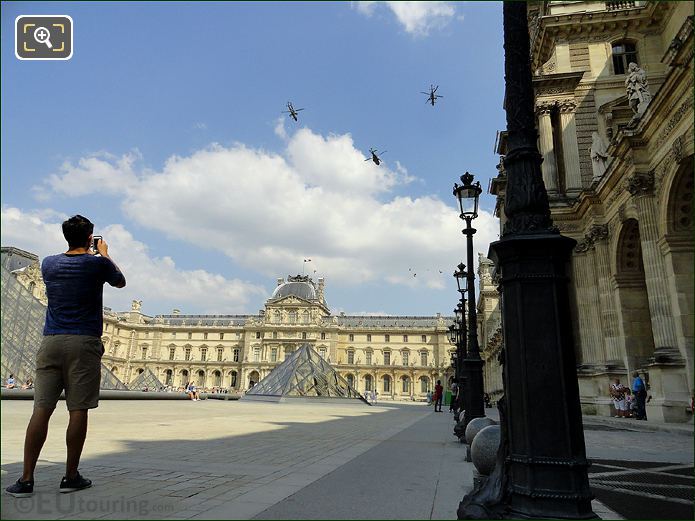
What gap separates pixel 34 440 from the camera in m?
3.57

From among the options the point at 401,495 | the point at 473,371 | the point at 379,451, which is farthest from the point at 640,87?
the point at 401,495

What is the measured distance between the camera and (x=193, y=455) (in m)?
5.91

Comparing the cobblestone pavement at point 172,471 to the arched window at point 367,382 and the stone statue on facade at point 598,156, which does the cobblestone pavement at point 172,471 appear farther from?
the arched window at point 367,382

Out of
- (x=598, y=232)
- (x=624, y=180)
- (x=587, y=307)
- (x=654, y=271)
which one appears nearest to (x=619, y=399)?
(x=587, y=307)

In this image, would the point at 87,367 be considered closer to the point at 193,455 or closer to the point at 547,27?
the point at 193,455

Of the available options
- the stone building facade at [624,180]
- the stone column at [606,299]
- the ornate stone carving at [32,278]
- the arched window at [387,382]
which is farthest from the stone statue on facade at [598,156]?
the arched window at [387,382]

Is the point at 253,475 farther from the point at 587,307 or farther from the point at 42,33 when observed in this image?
the point at 587,307

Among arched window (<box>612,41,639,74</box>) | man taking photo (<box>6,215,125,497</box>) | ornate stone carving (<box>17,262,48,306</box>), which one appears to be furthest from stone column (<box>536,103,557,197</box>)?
ornate stone carving (<box>17,262,48,306</box>)

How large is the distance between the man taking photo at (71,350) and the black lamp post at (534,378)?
292cm

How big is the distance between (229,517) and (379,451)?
14.6 ft

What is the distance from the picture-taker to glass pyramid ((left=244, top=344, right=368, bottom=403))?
35.1 meters

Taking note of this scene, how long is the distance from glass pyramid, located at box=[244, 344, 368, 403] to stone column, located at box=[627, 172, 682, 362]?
79.5 ft

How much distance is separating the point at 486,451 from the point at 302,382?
3327 centimetres

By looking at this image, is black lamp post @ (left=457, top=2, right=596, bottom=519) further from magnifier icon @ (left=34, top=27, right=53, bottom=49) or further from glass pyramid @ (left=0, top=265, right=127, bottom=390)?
glass pyramid @ (left=0, top=265, right=127, bottom=390)
